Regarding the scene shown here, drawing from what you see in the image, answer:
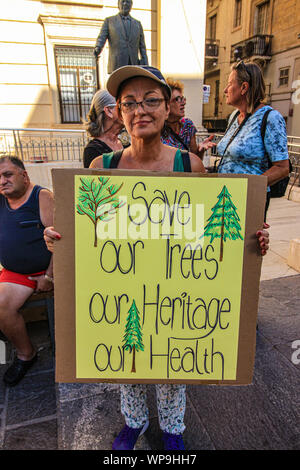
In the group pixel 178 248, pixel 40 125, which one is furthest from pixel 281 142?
pixel 40 125

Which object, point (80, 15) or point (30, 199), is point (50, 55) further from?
point (30, 199)

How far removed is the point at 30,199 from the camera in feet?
7.38

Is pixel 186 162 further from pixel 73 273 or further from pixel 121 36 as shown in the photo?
pixel 121 36

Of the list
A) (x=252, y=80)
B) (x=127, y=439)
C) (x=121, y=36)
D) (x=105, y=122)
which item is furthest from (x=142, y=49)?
(x=127, y=439)

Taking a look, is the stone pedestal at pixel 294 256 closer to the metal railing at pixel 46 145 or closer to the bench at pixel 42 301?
the bench at pixel 42 301

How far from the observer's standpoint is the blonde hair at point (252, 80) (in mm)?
2203

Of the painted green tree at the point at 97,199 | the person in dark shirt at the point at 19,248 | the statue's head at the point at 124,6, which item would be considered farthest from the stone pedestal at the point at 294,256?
the statue's head at the point at 124,6

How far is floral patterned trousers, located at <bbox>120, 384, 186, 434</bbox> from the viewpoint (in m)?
1.54

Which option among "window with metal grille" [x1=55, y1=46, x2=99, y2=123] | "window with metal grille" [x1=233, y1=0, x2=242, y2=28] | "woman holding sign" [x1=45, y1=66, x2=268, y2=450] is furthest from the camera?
"window with metal grille" [x1=233, y1=0, x2=242, y2=28]

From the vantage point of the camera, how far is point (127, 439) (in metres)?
1.67

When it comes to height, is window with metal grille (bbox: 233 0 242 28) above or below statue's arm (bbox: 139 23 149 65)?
above

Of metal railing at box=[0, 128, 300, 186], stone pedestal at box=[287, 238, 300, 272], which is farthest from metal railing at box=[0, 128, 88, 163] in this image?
stone pedestal at box=[287, 238, 300, 272]

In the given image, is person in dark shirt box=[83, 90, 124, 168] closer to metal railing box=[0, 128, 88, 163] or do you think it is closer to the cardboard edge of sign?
the cardboard edge of sign

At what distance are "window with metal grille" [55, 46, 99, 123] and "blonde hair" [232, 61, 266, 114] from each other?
8.66 metres
